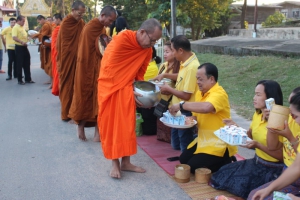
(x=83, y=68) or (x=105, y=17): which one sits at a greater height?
(x=105, y=17)

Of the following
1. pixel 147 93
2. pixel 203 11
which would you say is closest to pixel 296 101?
pixel 147 93

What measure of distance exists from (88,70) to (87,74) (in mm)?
55

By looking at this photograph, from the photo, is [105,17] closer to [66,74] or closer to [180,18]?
[66,74]

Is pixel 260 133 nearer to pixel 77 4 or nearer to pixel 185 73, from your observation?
pixel 185 73

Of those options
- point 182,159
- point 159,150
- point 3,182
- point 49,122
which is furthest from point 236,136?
point 49,122

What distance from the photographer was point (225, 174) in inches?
126

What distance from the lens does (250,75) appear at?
28.1ft

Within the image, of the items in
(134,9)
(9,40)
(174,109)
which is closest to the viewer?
(174,109)

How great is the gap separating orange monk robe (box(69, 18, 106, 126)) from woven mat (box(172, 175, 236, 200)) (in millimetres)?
1822

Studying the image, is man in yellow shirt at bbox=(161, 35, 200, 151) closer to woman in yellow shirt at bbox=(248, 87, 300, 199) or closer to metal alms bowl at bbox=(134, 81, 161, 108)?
metal alms bowl at bbox=(134, 81, 161, 108)

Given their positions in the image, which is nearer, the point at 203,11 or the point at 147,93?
the point at 147,93

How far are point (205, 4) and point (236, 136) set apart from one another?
681 inches

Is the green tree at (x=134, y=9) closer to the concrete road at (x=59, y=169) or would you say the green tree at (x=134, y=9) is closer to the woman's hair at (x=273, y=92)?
the concrete road at (x=59, y=169)

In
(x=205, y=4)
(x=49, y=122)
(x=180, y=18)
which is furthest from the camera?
(x=205, y=4)
